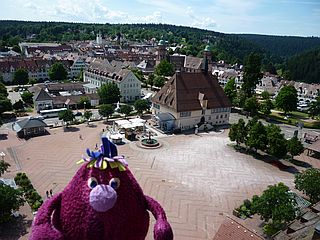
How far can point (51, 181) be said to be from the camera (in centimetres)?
2962

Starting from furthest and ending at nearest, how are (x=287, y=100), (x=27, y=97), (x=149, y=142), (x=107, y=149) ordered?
(x=27, y=97)
(x=287, y=100)
(x=149, y=142)
(x=107, y=149)

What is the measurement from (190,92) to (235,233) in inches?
1289

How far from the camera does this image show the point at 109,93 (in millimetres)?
59281

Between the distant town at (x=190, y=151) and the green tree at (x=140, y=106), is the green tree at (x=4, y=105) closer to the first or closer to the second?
the distant town at (x=190, y=151)

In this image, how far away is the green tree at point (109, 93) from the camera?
5896cm

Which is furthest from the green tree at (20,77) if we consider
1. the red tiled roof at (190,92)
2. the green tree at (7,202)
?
the green tree at (7,202)

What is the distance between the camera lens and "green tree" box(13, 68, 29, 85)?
253ft

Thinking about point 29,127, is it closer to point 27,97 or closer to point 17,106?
point 17,106

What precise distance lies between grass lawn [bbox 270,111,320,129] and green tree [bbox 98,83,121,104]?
Answer: 98.8 feet

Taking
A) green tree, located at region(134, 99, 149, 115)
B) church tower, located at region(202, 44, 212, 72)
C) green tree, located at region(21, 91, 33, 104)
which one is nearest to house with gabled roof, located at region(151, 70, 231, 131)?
church tower, located at region(202, 44, 212, 72)

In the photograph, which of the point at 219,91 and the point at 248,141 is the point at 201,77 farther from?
the point at 248,141

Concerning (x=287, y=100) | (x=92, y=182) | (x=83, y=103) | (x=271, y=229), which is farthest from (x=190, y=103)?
(x=92, y=182)

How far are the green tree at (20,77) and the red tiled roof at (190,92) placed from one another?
43.7m

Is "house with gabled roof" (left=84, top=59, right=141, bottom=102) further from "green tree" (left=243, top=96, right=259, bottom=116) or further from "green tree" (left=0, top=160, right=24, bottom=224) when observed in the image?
"green tree" (left=0, top=160, right=24, bottom=224)
